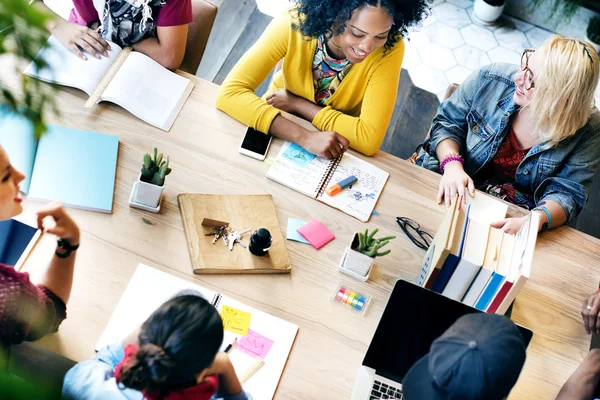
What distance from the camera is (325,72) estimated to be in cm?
195

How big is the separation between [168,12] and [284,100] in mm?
440

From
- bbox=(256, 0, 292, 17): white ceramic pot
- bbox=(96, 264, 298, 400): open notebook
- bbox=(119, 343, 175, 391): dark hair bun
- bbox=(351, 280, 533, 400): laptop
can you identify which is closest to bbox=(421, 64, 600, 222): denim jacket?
bbox=(351, 280, 533, 400): laptop

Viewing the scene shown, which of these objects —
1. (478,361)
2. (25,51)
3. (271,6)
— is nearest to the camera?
(25,51)

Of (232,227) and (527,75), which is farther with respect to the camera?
(527,75)

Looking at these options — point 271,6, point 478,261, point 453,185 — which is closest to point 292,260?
point 478,261

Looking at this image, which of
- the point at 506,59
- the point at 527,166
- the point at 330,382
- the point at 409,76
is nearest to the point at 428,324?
the point at 330,382

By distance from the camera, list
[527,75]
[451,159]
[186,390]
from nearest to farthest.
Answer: [186,390], [527,75], [451,159]

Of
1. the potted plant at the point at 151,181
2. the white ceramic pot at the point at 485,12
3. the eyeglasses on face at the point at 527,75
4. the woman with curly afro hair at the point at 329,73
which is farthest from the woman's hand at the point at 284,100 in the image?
the white ceramic pot at the point at 485,12

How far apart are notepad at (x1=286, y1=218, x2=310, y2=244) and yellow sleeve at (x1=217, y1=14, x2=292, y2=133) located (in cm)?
30

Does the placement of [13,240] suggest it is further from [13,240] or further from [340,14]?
[340,14]

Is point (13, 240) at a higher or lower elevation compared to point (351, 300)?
lower

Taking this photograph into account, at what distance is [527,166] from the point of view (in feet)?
6.45

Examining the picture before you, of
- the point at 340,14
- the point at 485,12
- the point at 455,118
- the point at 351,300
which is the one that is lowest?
the point at 351,300

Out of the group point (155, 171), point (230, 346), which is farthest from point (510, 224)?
point (155, 171)
